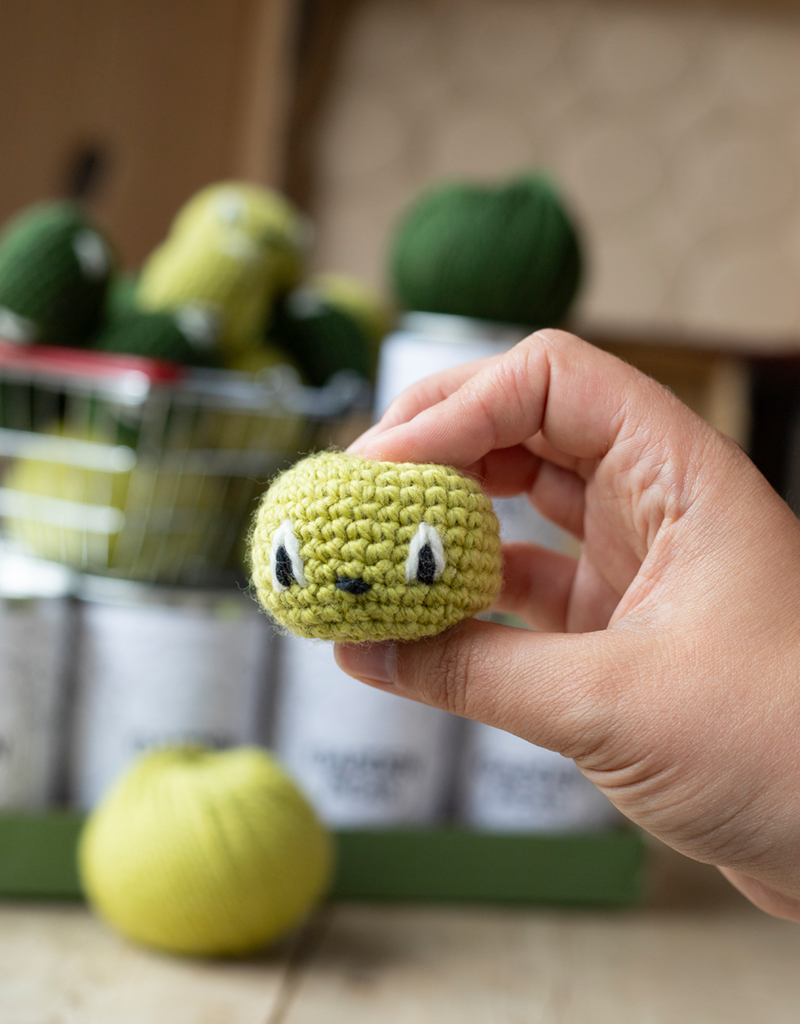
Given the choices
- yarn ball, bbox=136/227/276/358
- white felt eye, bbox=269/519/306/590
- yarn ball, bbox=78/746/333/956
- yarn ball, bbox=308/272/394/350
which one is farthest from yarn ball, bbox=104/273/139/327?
white felt eye, bbox=269/519/306/590

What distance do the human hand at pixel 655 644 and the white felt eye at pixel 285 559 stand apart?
44mm

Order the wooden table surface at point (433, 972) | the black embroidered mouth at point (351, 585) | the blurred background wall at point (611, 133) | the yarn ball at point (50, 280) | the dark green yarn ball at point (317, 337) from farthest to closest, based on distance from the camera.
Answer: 1. the blurred background wall at point (611, 133)
2. the dark green yarn ball at point (317, 337)
3. the yarn ball at point (50, 280)
4. the wooden table surface at point (433, 972)
5. the black embroidered mouth at point (351, 585)

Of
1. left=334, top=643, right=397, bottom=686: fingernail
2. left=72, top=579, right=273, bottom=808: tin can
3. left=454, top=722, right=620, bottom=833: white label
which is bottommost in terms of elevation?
left=454, top=722, right=620, bottom=833: white label

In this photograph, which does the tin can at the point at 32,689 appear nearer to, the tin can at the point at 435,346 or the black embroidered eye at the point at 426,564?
the tin can at the point at 435,346

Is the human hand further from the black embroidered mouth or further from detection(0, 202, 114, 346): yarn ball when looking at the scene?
detection(0, 202, 114, 346): yarn ball

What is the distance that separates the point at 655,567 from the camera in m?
0.27

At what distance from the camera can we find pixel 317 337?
2.15 feet

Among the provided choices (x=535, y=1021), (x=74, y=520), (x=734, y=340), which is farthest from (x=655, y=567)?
(x=734, y=340)

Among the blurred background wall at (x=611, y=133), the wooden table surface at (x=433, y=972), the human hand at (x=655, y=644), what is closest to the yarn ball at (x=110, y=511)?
the wooden table surface at (x=433, y=972)

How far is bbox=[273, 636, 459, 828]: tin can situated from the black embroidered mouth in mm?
333

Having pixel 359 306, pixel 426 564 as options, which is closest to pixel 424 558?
pixel 426 564

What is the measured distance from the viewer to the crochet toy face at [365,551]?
25cm

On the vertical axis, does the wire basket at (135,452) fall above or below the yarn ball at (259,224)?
below

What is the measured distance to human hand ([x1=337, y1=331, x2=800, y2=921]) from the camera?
25cm
